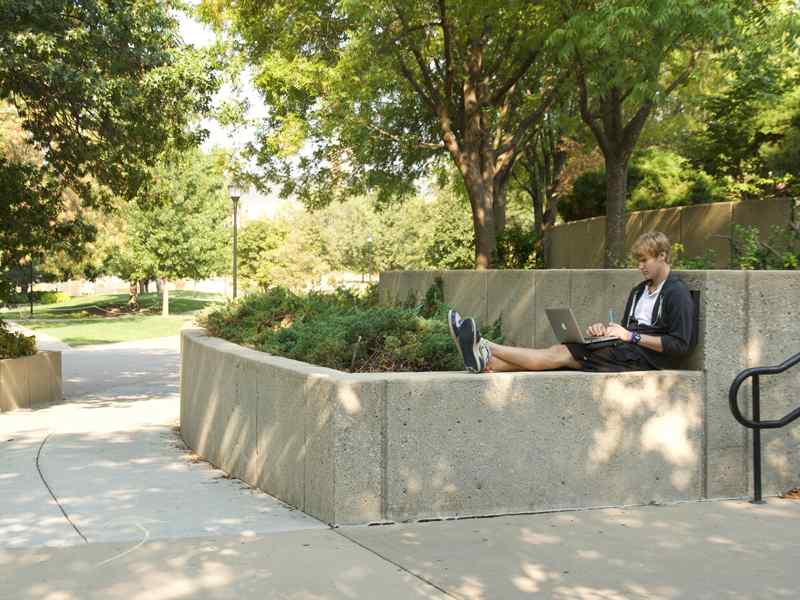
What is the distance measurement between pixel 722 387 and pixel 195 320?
781cm

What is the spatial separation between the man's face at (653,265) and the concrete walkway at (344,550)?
5.15 ft

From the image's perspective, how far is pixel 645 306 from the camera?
6.49 m

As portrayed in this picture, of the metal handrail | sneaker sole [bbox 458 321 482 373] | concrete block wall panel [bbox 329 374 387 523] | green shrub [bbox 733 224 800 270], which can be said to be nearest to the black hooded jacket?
the metal handrail

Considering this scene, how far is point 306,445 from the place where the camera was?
6117mm

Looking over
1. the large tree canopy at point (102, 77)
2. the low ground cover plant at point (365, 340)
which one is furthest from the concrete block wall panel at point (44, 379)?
the low ground cover plant at point (365, 340)

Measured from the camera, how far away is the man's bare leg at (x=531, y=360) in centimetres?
643

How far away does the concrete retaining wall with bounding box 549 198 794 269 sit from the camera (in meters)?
13.3

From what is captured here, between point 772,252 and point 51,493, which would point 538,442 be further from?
point 51,493

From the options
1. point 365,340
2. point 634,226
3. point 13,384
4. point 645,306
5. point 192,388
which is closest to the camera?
point 645,306

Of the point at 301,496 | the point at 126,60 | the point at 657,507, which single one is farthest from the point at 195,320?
the point at 657,507

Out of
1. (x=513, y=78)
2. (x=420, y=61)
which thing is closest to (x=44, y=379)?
(x=420, y=61)

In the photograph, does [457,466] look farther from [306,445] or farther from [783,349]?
[783,349]

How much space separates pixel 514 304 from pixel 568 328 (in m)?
2.51

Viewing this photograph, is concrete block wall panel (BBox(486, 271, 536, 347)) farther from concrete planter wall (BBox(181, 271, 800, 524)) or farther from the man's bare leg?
the man's bare leg
